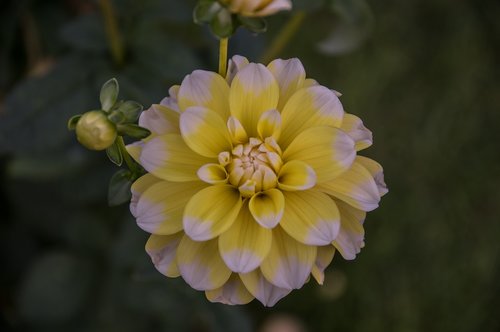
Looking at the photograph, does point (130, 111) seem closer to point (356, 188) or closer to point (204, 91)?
point (204, 91)

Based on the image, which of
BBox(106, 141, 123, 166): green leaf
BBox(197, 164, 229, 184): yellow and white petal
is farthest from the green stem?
BBox(197, 164, 229, 184): yellow and white petal

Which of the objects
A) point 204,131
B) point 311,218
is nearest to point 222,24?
point 204,131

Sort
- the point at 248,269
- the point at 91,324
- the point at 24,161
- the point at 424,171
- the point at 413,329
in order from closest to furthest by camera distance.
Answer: the point at 248,269, the point at 24,161, the point at 91,324, the point at 413,329, the point at 424,171

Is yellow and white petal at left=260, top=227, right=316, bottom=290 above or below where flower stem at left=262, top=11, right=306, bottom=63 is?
above

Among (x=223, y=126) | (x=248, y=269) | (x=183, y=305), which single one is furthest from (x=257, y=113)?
(x=183, y=305)

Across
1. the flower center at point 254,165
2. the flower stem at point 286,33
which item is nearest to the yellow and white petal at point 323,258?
the flower center at point 254,165

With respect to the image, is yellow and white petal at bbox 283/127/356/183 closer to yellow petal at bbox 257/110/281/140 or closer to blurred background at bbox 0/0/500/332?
yellow petal at bbox 257/110/281/140

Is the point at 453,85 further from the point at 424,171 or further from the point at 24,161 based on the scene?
the point at 24,161
